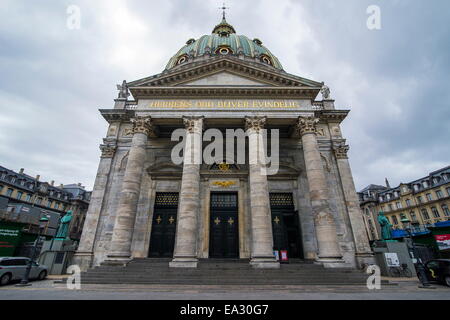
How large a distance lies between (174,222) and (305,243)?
9.88m

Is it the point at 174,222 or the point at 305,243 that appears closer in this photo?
the point at 305,243

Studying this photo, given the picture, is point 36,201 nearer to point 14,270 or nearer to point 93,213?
point 93,213

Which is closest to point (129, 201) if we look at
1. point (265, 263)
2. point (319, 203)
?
point (265, 263)

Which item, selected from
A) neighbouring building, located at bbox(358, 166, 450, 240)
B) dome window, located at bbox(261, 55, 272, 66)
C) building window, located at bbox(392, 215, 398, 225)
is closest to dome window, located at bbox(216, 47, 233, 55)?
dome window, located at bbox(261, 55, 272, 66)

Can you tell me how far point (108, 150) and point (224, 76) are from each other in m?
11.3

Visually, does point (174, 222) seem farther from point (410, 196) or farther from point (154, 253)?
point (410, 196)

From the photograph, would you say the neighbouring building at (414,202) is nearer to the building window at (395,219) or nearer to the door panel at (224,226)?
the building window at (395,219)

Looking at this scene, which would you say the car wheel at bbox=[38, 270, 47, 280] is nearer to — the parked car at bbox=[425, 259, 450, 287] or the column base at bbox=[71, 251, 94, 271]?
the column base at bbox=[71, 251, 94, 271]

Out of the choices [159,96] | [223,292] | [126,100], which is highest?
[126,100]

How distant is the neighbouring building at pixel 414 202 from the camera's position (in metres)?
39.1

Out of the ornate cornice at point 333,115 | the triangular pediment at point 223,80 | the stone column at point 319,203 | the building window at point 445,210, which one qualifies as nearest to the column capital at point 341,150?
the ornate cornice at point 333,115

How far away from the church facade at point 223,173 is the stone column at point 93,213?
0.22ft

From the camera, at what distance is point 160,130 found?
17750 millimetres
